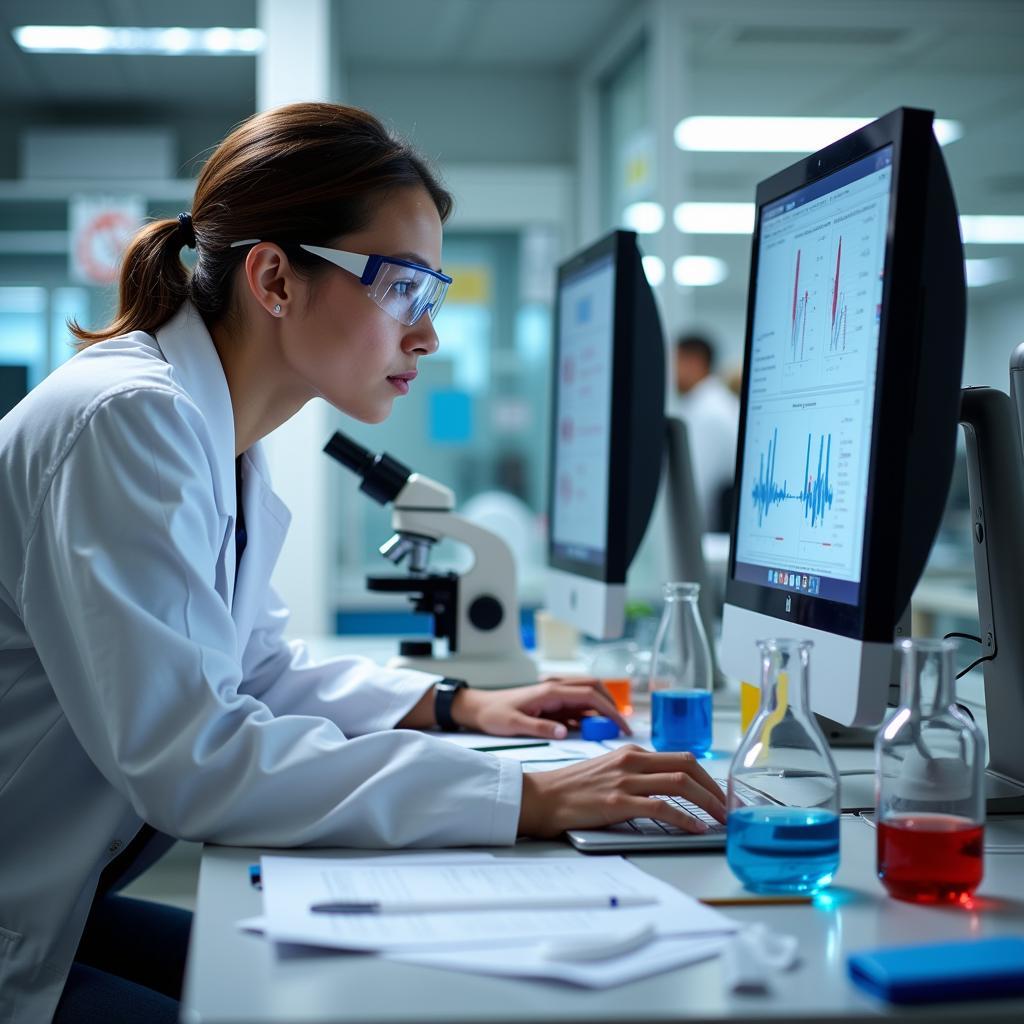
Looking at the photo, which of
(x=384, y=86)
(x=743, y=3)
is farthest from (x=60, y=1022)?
(x=384, y=86)

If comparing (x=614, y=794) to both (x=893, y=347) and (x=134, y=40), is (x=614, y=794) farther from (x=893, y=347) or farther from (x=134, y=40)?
(x=134, y=40)

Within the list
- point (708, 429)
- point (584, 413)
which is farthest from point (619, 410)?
point (708, 429)

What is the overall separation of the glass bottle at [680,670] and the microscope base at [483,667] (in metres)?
0.40

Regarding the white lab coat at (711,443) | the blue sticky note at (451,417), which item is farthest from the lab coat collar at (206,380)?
the white lab coat at (711,443)

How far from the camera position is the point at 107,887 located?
4.18 ft

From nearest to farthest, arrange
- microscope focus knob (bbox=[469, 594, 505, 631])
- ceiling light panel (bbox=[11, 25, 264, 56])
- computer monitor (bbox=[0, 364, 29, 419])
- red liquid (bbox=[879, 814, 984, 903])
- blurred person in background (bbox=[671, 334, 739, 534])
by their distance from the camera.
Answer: red liquid (bbox=[879, 814, 984, 903]) → microscope focus knob (bbox=[469, 594, 505, 631]) → computer monitor (bbox=[0, 364, 29, 419]) → ceiling light panel (bbox=[11, 25, 264, 56]) → blurred person in background (bbox=[671, 334, 739, 534])

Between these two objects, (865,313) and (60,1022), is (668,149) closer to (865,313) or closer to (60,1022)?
(865,313)

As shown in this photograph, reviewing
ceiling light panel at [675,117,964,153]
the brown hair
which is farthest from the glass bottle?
ceiling light panel at [675,117,964,153]

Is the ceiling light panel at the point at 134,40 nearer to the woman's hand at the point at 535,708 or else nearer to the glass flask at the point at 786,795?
the woman's hand at the point at 535,708

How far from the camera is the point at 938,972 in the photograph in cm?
66

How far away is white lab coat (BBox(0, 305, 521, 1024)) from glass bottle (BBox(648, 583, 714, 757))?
47 centimetres

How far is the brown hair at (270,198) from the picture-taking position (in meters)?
1.33

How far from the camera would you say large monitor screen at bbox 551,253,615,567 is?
1.75 metres

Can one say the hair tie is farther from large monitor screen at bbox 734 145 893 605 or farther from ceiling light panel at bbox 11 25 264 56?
ceiling light panel at bbox 11 25 264 56
